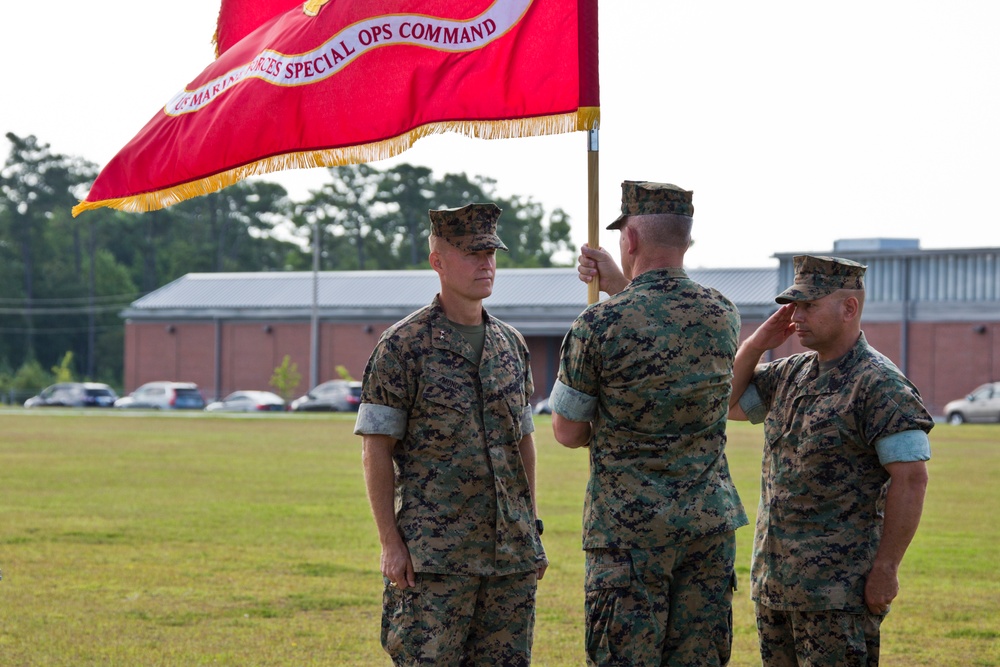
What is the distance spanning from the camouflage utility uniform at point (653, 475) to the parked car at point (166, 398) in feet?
181

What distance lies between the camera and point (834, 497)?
17.0ft

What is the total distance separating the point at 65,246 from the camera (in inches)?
3686

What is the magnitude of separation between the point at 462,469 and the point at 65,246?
9411cm

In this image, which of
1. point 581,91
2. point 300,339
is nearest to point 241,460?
point 581,91

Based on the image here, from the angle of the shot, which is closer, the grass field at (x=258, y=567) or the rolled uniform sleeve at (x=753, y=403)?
the rolled uniform sleeve at (x=753, y=403)

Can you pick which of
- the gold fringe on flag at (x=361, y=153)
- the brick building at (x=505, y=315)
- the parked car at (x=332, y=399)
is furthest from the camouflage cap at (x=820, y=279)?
the parked car at (x=332, y=399)

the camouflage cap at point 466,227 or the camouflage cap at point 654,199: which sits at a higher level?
the camouflage cap at point 654,199

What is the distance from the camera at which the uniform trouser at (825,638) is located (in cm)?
509

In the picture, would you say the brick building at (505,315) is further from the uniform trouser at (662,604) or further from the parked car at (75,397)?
the uniform trouser at (662,604)

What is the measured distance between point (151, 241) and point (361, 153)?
9816cm

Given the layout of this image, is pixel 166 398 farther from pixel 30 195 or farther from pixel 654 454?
pixel 654 454

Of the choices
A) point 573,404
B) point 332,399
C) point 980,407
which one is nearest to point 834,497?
point 573,404

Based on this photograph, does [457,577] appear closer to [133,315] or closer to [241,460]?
[241,460]

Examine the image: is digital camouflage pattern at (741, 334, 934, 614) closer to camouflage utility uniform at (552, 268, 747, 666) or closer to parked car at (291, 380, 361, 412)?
camouflage utility uniform at (552, 268, 747, 666)
